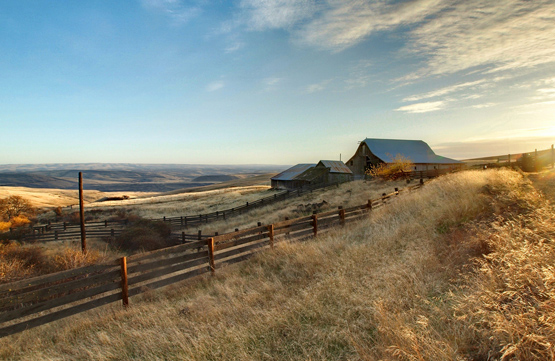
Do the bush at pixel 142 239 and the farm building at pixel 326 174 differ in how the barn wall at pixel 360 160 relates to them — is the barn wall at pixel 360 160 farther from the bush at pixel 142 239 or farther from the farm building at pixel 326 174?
the bush at pixel 142 239

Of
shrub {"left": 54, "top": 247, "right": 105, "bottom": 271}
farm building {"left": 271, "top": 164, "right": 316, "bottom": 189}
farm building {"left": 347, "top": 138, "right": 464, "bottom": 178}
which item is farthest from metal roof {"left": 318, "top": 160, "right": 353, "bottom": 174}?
shrub {"left": 54, "top": 247, "right": 105, "bottom": 271}

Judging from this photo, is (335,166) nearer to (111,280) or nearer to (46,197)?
(111,280)

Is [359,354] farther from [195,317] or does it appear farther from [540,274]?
[195,317]

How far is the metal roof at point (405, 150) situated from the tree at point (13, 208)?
166ft

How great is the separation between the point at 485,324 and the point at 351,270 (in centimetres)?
297

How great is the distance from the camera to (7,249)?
17.7 metres

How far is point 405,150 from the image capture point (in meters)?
46.8

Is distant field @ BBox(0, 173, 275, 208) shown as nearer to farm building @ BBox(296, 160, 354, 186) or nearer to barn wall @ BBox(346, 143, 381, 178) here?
farm building @ BBox(296, 160, 354, 186)

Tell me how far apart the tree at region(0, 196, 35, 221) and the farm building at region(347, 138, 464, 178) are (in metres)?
49.2

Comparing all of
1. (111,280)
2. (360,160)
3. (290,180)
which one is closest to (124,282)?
(111,280)

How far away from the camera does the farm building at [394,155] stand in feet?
145

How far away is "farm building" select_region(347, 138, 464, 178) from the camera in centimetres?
4409

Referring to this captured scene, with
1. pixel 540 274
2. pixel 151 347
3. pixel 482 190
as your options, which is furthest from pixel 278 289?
pixel 482 190

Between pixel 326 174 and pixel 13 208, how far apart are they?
43817 millimetres
